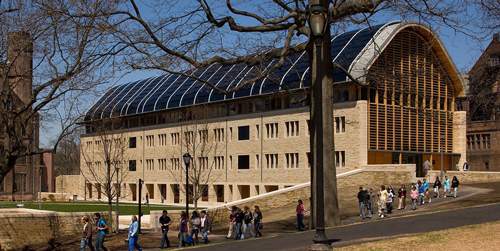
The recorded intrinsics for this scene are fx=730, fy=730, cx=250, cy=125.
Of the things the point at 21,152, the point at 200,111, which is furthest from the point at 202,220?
the point at 200,111

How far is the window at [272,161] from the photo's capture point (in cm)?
7025

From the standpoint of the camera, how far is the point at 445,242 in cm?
1614

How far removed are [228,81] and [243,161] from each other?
8.66 metres

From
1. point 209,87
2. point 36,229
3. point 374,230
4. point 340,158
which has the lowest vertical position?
point 36,229

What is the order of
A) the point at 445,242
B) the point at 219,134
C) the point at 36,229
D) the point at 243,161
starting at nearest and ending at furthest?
the point at 445,242 → the point at 36,229 → the point at 243,161 → the point at 219,134

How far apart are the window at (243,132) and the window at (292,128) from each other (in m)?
5.83

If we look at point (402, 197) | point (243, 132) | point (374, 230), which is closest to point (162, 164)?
point (243, 132)

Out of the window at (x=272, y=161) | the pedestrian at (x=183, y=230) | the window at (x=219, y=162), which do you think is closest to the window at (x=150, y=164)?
the window at (x=219, y=162)

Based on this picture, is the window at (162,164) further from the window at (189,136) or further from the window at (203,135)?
the window at (203,135)

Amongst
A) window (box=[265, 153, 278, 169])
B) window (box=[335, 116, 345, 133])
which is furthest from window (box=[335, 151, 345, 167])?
window (box=[265, 153, 278, 169])

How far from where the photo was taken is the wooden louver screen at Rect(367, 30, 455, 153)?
63666mm

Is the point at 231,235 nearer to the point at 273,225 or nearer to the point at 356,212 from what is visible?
the point at 273,225

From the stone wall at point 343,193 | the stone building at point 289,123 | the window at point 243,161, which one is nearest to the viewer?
the stone wall at point 343,193

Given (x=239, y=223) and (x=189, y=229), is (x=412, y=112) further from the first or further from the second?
(x=189, y=229)
